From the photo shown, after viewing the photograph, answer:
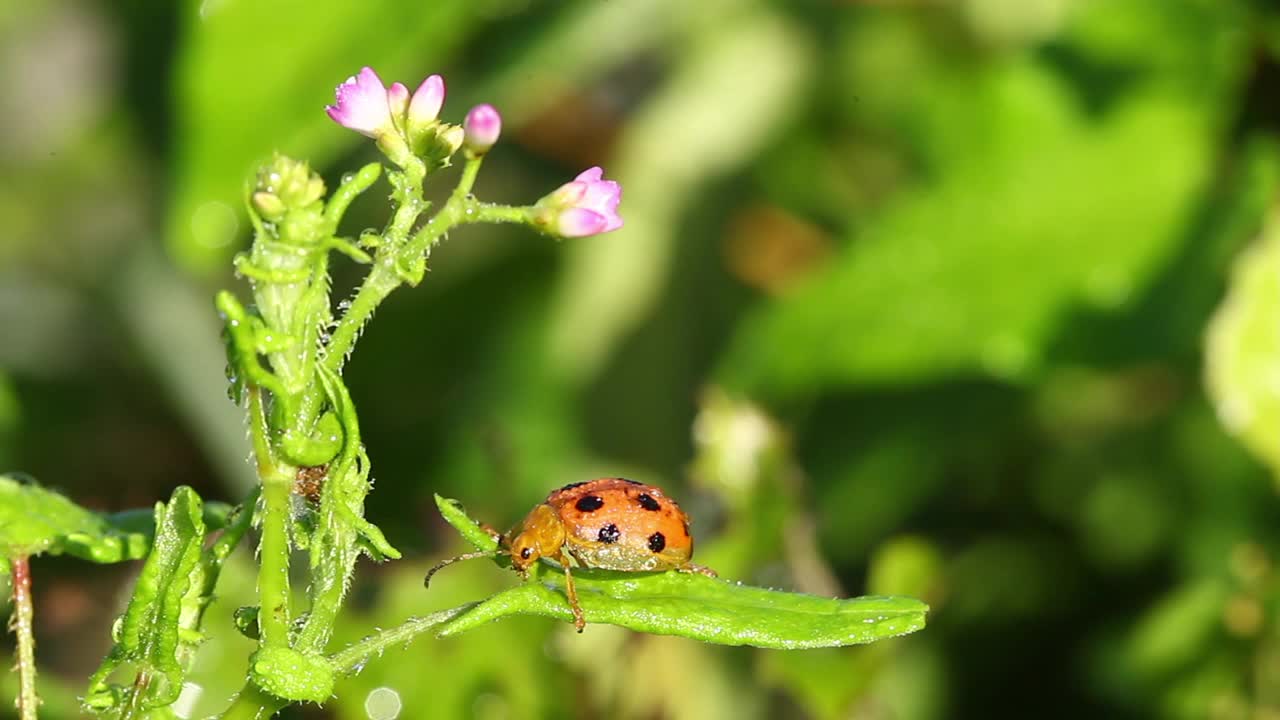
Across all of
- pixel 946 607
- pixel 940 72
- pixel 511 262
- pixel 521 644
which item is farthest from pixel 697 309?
pixel 521 644

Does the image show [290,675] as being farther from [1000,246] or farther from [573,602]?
[1000,246]

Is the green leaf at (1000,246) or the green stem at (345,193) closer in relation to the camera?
the green stem at (345,193)

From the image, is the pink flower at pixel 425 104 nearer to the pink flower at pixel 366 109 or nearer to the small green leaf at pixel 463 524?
the pink flower at pixel 366 109

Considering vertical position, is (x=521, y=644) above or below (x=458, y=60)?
below

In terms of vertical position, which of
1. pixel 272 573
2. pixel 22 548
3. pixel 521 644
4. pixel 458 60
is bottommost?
pixel 272 573

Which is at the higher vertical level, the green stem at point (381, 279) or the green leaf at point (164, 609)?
the green stem at point (381, 279)

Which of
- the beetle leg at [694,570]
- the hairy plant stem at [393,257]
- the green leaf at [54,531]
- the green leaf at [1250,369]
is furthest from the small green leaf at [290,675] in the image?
the green leaf at [1250,369]

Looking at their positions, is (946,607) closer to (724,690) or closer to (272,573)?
(724,690)
